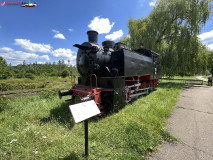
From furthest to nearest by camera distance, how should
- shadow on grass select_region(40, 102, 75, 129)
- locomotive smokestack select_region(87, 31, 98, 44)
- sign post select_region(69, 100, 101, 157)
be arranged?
1. locomotive smokestack select_region(87, 31, 98, 44)
2. shadow on grass select_region(40, 102, 75, 129)
3. sign post select_region(69, 100, 101, 157)

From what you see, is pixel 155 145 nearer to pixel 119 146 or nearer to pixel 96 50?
pixel 119 146

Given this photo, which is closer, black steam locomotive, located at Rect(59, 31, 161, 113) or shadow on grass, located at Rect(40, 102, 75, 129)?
shadow on grass, located at Rect(40, 102, 75, 129)

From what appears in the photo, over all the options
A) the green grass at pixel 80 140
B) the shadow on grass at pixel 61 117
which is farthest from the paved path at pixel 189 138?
the shadow on grass at pixel 61 117

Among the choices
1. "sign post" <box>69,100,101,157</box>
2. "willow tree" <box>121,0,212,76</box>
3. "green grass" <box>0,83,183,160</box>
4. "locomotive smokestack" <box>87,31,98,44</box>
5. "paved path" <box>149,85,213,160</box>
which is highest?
"willow tree" <box>121,0,212,76</box>

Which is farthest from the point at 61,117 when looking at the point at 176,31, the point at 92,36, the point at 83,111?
the point at 176,31

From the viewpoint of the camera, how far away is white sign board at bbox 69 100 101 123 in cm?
158

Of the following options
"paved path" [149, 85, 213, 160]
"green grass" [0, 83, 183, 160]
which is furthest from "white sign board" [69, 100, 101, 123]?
"paved path" [149, 85, 213, 160]

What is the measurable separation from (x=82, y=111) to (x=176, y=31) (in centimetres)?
1276

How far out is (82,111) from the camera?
1.70 meters

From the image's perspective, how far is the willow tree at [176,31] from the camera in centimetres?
985

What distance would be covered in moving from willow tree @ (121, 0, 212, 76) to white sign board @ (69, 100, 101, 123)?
11.0 meters

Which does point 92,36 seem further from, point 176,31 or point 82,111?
point 176,31

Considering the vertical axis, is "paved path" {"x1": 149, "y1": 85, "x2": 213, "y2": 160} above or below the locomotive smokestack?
below

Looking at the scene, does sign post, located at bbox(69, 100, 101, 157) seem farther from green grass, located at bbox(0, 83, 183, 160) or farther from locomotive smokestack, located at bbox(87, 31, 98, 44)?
locomotive smokestack, located at bbox(87, 31, 98, 44)
